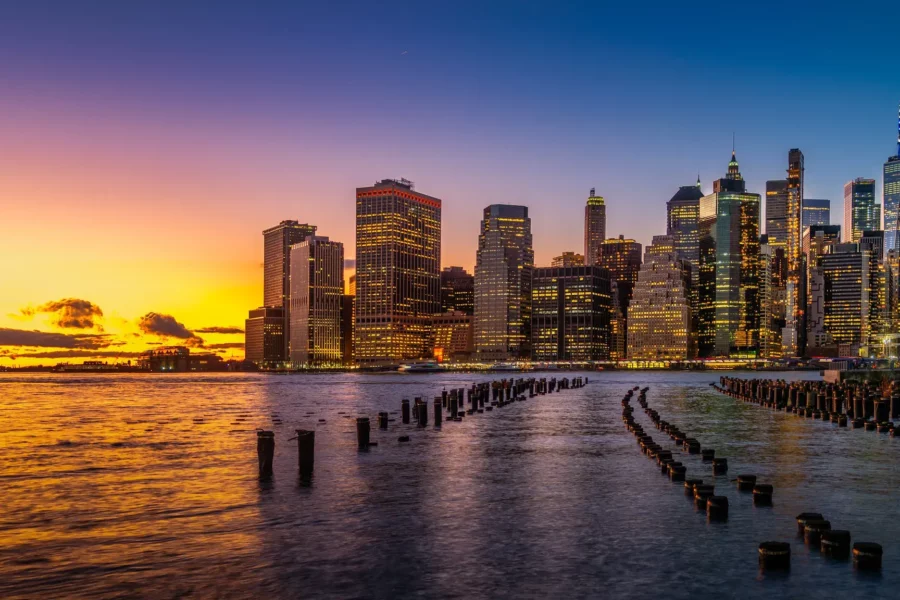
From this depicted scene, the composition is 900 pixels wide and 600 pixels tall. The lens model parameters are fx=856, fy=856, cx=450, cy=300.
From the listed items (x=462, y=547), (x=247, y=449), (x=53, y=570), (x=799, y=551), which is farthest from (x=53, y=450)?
(x=799, y=551)

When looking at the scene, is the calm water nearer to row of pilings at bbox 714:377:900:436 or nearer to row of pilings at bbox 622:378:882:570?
row of pilings at bbox 622:378:882:570

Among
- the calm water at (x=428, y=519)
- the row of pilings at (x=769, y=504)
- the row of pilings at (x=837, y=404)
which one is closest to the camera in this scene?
the calm water at (x=428, y=519)

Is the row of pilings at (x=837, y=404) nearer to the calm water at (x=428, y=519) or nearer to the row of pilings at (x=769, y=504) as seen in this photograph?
the calm water at (x=428, y=519)

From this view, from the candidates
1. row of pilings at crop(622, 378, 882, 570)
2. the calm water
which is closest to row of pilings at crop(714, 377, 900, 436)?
the calm water

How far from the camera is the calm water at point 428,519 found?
15.0m

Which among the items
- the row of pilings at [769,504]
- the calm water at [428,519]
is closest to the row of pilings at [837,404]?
the calm water at [428,519]

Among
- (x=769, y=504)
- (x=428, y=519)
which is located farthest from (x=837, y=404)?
(x=428, y=519)

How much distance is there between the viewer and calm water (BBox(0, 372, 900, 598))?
15.0 m

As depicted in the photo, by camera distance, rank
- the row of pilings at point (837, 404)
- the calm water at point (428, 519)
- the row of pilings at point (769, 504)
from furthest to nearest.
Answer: the row of pilings at point (837, 404) → the row of pilings at point (769, 504) → the calm water at point (428, 519)

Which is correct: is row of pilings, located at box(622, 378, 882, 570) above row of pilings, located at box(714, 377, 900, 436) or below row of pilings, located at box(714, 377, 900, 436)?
above

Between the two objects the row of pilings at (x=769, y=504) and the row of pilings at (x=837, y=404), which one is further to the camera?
the row of pilings at (x=837, y=404)

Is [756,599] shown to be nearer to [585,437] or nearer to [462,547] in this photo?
[462,547]

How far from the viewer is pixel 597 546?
17.7 m

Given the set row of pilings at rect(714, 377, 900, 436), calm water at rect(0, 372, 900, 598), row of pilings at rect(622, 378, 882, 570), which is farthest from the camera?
row of pilings at rect(714, 377, 900, 436)
